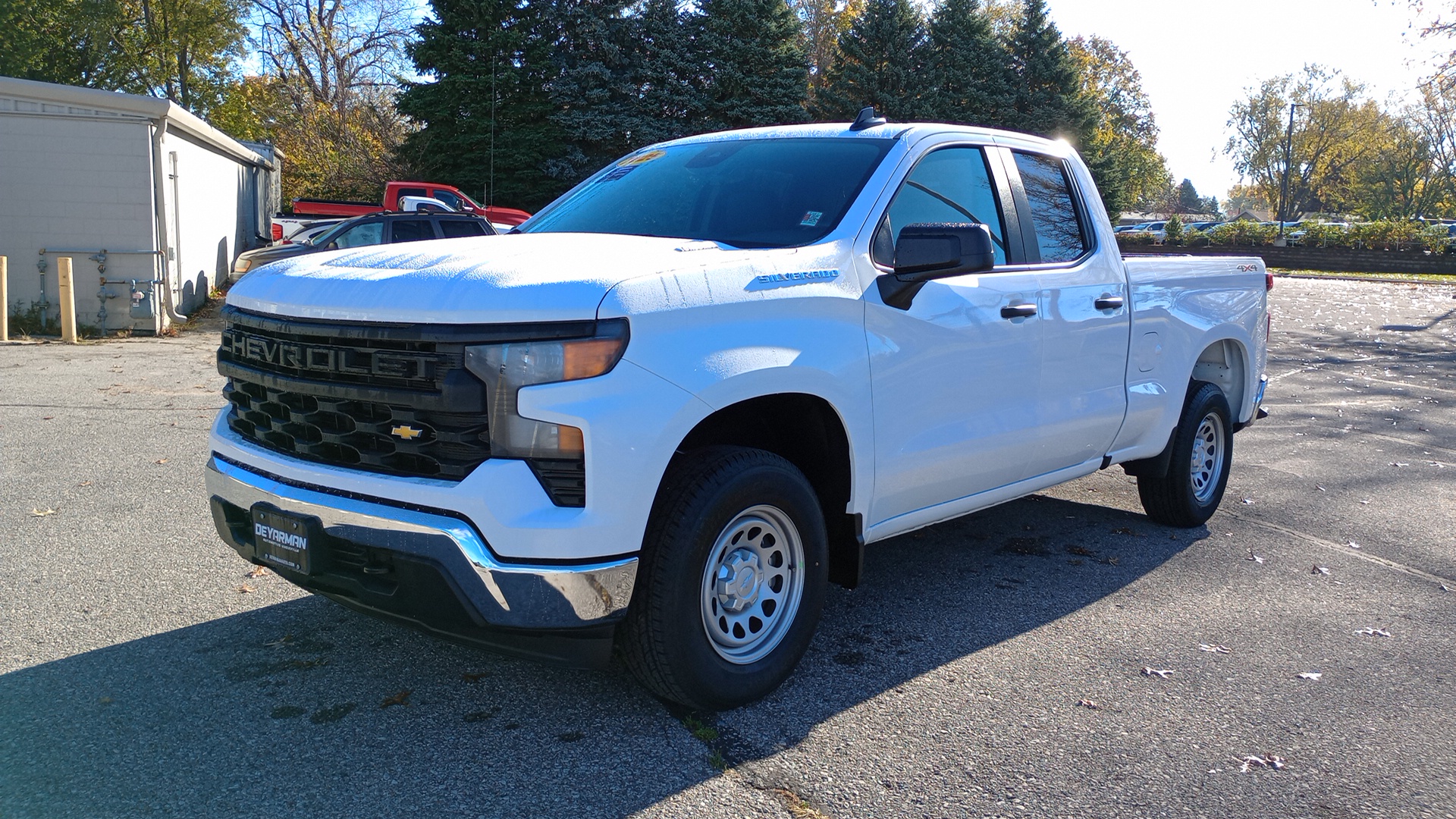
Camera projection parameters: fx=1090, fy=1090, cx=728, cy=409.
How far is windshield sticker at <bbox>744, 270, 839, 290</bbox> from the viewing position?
3.46 meters

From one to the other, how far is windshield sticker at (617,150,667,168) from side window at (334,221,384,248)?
1095 centimetres

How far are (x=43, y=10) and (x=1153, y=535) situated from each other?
152 ft

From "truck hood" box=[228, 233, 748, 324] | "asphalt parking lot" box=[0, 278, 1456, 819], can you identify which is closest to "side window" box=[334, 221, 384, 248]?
"asphalt parking lot" box=[0, 278, 1456, 819]

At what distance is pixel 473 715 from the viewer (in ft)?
11.5

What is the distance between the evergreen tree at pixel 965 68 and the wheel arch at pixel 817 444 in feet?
124

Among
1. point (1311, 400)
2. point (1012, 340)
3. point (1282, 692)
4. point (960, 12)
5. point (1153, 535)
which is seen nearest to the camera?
point (1282, 692)

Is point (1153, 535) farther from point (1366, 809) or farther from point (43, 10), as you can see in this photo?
point (43, 10)

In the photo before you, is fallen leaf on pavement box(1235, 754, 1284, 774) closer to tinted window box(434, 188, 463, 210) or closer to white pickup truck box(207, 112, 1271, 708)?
white pickup truck box(207, 112, 1271, 708)

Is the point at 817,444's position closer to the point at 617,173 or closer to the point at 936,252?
the point at 936,252

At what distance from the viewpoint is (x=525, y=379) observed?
297cm

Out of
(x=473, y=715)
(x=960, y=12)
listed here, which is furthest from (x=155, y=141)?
(x=960, y=12)

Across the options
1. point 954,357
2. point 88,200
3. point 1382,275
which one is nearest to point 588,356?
point 954,357

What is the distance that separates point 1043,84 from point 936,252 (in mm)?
40850

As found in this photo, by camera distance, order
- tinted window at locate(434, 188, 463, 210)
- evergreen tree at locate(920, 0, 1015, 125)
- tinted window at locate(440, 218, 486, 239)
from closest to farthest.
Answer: tinted window at locate(440, 218, 486, 239)
tinted window at locate(434, 188, 463, 210)
evergreen tree at locate(920, 0, 1015, 125)
